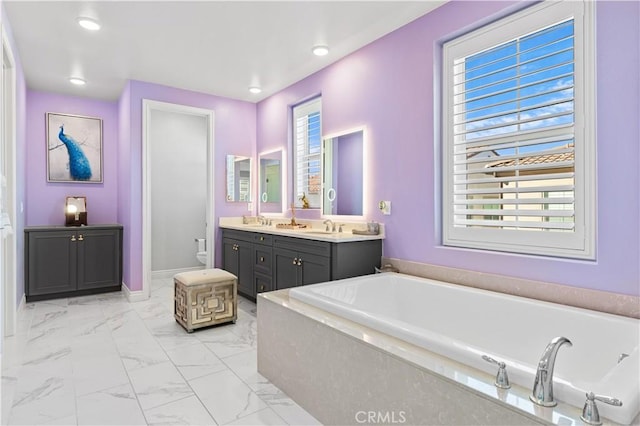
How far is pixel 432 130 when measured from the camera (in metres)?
2.75

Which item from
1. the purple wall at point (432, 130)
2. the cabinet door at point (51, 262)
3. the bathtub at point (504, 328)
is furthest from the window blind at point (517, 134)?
the cabinet door at point (51, 262)

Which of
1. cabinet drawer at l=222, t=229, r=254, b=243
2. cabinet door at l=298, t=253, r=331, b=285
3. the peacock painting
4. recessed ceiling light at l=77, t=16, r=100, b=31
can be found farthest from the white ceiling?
cabinet door at l=298, t=253, r=331, b=285

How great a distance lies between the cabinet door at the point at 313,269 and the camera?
115 inches

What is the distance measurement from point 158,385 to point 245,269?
6.38 ft

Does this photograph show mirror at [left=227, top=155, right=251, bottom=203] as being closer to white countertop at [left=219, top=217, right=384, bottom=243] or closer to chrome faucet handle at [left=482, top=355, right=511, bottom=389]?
white countertop at [left=219, top=217, right=384, bottom=243]

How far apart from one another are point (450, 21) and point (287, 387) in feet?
8.88

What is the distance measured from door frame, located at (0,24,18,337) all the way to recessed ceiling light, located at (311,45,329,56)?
2560 millimetres

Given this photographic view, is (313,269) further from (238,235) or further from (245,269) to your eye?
(238,235)

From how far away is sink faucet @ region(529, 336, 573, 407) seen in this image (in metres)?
1.11

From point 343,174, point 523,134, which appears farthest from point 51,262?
point 523,134

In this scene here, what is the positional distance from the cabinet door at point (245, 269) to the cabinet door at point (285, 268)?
1.79ft

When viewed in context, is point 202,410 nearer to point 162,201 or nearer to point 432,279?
point 432,279

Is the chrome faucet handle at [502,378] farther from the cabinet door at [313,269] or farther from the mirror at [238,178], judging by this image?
the mirror at [238,178]

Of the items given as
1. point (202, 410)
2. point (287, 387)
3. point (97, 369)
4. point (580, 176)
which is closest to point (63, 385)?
point (97, 369)
